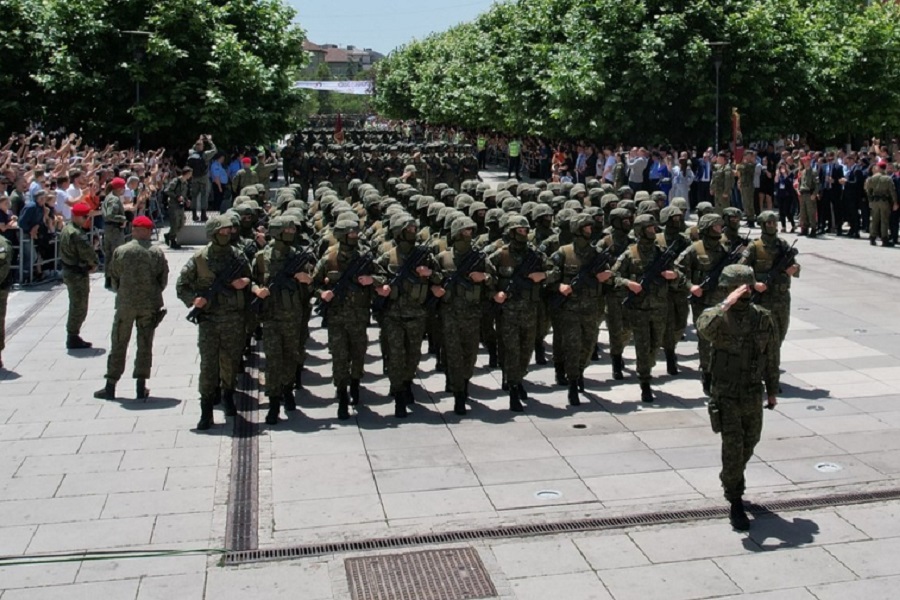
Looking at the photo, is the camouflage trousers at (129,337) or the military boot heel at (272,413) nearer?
the military boot heel at (272,413)

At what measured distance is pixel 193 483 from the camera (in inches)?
372

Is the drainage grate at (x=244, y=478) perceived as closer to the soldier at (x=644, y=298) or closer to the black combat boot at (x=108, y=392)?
the black combat boot at (x=108, y=392)

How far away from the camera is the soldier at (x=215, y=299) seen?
1100 centimetres

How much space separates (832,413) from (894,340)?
372 cm

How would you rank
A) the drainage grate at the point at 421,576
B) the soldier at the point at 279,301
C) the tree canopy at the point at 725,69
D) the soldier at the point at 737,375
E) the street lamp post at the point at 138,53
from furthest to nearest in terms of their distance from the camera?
the tree canopy at the point at 725,69
the street lamp post at the point at 138,53
the soldier at the point at 279,301
the soldier at the point at 737,375
the drainage grate at the point at 421,576

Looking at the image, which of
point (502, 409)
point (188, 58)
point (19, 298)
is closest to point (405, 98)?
point (188, 58)

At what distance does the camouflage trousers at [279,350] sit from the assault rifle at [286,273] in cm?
25

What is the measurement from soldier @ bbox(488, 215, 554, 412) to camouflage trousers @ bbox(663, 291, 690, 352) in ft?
5.71

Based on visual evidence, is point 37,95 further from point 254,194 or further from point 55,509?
point 55,509

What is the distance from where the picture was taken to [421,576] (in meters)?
7.70

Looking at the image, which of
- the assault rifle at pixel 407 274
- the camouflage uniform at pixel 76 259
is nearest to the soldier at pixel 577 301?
the assault rifle at pixel 407 274

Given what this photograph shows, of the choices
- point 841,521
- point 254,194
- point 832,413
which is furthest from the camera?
point 254,194

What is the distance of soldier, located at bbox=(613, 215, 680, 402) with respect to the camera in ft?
39.3

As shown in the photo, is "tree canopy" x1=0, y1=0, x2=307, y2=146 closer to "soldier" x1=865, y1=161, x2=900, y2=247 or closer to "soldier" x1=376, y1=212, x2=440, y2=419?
"soldier" x1=865, y1=161, x2=900, y2=247
